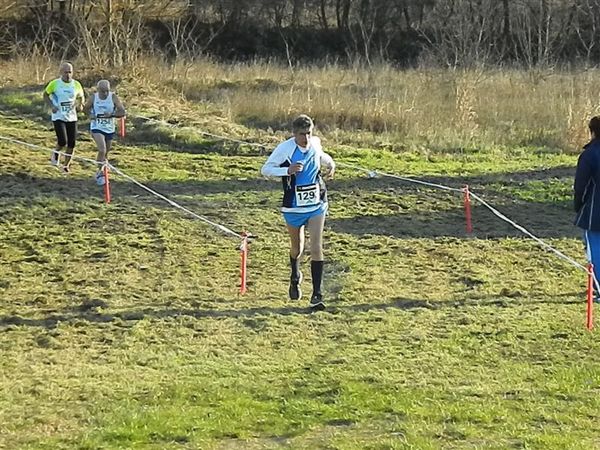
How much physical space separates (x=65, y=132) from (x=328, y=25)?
31682 millimetres

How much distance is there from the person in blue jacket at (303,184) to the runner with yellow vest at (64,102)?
6.13 meters

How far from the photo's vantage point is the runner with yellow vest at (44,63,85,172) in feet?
44.5

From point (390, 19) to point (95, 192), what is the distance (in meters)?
32.8

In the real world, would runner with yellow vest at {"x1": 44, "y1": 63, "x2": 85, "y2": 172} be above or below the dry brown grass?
above

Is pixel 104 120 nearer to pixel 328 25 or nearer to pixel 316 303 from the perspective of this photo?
pixel 316 303

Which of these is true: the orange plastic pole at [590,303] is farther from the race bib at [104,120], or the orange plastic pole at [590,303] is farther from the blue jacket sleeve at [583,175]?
the race bib at [104,120]

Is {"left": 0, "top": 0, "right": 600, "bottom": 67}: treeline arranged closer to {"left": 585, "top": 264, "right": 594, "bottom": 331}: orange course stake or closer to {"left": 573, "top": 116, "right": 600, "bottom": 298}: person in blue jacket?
{"left": 573, "top": 116, "right": 600, "bottom": 298}: person in blue jacket

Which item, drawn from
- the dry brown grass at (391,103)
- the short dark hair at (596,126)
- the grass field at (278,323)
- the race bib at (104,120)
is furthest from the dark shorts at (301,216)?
the dry brown grass at (391,103)

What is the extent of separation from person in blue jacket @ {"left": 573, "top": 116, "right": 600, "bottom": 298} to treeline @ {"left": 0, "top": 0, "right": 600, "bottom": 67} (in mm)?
22611

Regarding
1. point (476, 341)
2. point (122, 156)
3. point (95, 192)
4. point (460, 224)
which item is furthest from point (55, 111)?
point (476, 341)

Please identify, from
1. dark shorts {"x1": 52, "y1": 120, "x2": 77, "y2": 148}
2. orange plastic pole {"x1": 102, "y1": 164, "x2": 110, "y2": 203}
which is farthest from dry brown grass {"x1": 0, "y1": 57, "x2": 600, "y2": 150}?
orange plastic pole {"x1": 102, "y1": 164, "x2": 110, "y2": 203}

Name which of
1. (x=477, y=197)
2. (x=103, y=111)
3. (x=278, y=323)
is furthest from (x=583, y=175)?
(x=103, y=111)

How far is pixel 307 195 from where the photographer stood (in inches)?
329

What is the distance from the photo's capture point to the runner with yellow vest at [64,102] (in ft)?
44.5
